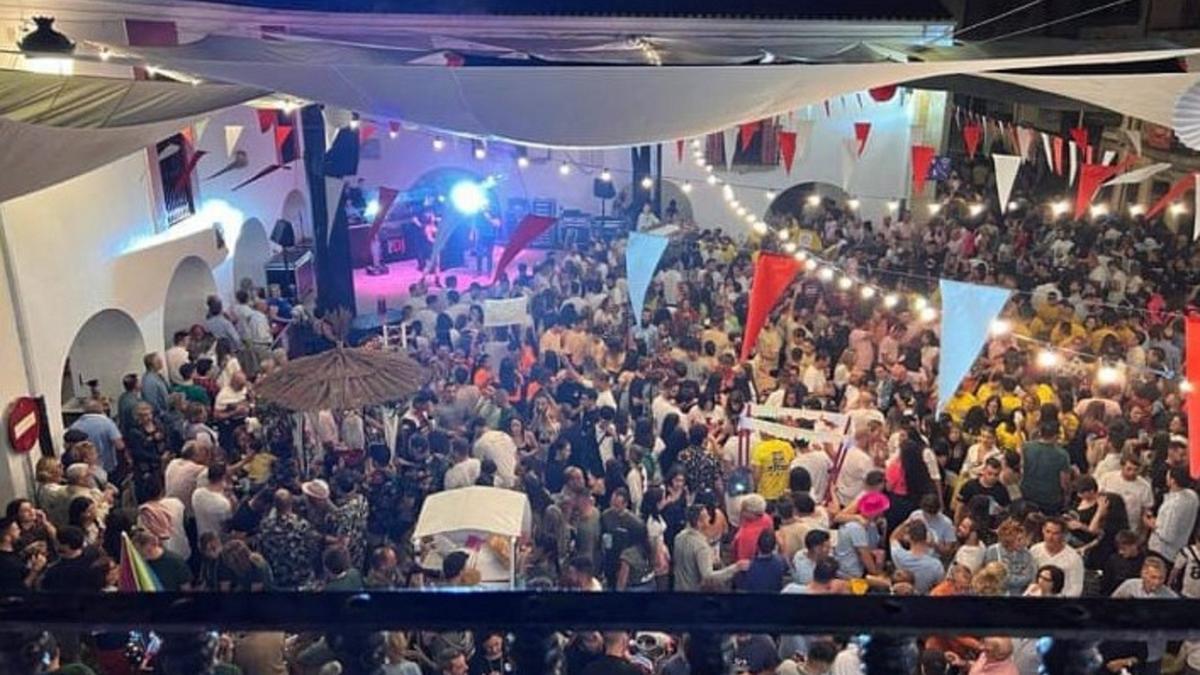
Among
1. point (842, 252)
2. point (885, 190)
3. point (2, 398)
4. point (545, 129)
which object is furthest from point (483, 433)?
point (885, 190)

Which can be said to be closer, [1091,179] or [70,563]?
[70,563]

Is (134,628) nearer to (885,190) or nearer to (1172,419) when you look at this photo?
(1172,419)

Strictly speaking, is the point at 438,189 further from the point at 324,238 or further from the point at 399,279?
the point at 324,238

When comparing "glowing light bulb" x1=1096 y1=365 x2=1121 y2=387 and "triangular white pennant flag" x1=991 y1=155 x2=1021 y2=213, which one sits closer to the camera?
"glowing light bulb" x1=1096 y1=365 x2=1121 y2=387

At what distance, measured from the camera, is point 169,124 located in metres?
6.19

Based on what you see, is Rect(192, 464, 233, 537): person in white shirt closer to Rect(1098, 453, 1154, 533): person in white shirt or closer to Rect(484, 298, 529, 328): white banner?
Rect(484, 298, 529, 328): white banner

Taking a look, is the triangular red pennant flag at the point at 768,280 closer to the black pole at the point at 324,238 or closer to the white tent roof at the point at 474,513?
the white tent roof at the point at 474,513

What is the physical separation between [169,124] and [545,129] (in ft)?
8.01

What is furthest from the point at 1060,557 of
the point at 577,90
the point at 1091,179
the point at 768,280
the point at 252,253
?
the point at 252,253

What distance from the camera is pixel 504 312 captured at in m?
10.3

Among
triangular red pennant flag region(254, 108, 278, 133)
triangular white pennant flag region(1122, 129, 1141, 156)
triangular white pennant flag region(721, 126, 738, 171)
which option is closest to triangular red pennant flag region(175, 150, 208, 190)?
triangular red pennant flag region(254, 108, 278, 133)

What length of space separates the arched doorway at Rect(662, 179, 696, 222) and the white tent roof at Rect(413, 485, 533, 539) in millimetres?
14699

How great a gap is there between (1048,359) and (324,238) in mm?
9337

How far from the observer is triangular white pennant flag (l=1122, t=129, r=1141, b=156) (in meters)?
15.4
